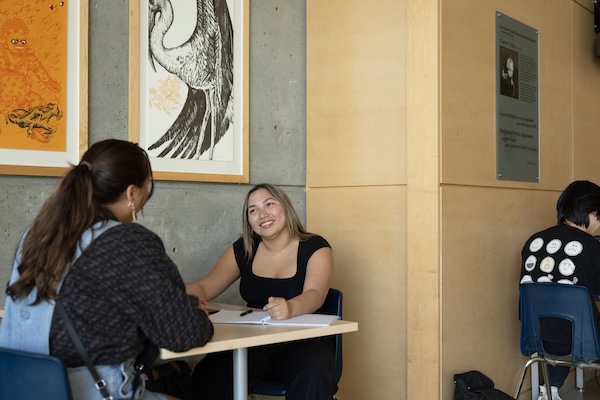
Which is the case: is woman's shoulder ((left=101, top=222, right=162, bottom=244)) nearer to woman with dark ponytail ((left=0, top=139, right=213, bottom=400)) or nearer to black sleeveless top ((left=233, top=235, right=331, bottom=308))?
woman with dark ponytail ((left=0, top=139, right=213, bottom=400))

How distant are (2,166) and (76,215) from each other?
105 centimetres

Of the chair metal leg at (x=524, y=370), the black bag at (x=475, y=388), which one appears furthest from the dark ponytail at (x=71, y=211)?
the chair metal leg at (x=524, y=370)

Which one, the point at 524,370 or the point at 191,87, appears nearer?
the point at 191,87

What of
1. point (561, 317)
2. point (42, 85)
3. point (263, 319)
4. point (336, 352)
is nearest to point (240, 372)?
point (263, 319)

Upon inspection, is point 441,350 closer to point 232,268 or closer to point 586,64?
point 232,268

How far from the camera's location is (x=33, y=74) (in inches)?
Result: 113

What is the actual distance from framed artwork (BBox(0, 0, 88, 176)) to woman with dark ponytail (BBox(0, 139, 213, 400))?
0.99 metres

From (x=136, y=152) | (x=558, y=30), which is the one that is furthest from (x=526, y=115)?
(x=136, y=152)

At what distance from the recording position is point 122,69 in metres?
3.20

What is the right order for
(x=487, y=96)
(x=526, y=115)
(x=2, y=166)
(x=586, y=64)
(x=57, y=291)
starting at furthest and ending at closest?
(x=586, y=64)
(x=526, y=115)
(x=487, y=96)
(x=2, y=166)
(x=57, y=291)

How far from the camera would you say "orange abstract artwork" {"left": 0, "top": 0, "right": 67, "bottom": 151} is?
2795mm

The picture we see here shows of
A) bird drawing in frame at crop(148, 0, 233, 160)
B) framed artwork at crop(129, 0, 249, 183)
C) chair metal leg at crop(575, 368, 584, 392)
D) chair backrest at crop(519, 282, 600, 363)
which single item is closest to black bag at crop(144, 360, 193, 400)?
framed artwork at crop(129, 0, 249, 183)

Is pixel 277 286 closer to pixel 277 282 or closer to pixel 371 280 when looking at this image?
pixel 277 282

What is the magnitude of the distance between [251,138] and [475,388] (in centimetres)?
169
